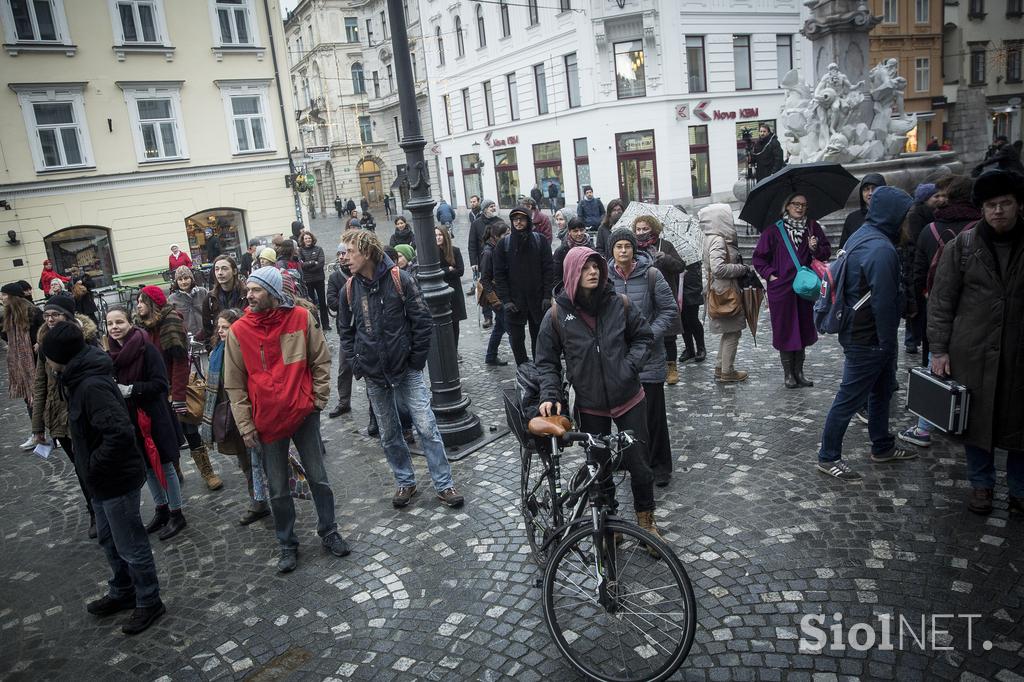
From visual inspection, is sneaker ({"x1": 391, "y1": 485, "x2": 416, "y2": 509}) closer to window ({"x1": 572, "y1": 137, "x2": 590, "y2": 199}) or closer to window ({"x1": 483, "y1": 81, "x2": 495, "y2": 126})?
window ({"x1": 572, "y1": 137, "x2": 590, "y2": 199})

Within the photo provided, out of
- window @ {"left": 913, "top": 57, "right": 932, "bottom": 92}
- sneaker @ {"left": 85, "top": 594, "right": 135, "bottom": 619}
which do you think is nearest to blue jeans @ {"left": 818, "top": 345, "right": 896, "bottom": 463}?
sneaker @ {"left": 85, "top": 594, "right": 135, "bottom": 619}

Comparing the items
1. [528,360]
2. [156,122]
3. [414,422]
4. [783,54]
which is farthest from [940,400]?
[783,54]

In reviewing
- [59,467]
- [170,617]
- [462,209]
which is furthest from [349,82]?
[170,617]

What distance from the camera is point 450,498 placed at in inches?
213

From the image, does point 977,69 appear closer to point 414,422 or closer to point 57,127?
point 57,127

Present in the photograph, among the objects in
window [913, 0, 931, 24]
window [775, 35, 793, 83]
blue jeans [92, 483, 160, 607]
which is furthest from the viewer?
window [913, 0, 931, 24]

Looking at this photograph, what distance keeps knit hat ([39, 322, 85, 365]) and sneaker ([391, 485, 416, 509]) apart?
2.48 metres

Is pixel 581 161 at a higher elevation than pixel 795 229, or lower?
higher

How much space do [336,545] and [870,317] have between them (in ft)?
13.5

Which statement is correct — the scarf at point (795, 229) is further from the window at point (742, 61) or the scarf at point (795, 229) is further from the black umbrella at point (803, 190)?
the window at point (742, 61)

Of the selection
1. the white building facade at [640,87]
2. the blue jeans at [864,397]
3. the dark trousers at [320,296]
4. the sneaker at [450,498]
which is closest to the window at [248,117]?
the dark trousers at [320,296]

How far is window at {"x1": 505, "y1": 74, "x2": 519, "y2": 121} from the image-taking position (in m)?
34.6

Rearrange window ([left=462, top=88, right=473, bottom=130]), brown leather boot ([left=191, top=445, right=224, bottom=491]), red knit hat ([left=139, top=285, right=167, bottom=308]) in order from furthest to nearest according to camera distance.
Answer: window ([left=462, top=88, right=473, bottom=130])
brown leather boot ([left=191, top=445, right=224, bottom=491])
red knit hat ([left=139, top=285, right=167, bottom=308])

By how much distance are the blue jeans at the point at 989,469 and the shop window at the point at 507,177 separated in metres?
32.6
